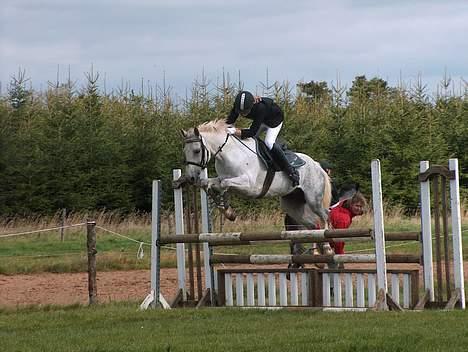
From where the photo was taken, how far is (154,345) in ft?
24.9

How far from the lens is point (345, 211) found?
1232 centimetres

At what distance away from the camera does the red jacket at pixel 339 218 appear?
12180 mm

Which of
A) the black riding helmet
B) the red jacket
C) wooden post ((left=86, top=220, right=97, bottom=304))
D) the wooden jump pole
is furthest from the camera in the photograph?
wooden post ((left=86, top=220, right=97, bottom=304))

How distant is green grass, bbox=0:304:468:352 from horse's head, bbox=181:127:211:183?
4.89ft

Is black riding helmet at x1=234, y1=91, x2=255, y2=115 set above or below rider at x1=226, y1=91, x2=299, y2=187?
above

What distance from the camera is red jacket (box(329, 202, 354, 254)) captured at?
1218 centimetres

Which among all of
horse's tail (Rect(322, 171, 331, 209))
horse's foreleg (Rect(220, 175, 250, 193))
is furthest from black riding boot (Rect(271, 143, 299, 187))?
horse's tail (Rect(322, 171, 331, 209))

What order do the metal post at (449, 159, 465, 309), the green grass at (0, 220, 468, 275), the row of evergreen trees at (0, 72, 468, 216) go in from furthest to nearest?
the row of evergreen trees at (0, 72, 468, 216) < the green grass at (0, 220, 468, 275) < the metal post at (449, 159, 465, 309)

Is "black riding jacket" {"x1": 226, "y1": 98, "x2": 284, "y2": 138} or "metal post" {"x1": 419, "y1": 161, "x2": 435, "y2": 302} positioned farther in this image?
"black riding jacket" {"x1": 226, "y1": 98, "x2": 284, "y2": 138}

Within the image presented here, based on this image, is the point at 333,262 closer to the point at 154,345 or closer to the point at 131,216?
the point at 154,345

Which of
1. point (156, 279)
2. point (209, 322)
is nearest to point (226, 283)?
point (156, 279)

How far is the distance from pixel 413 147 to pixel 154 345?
2270 cm

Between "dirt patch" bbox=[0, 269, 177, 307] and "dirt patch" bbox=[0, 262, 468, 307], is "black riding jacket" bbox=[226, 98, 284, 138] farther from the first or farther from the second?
"dirt patch" bbox=[0, 269, 177, 307]

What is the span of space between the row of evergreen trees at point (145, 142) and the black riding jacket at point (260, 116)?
1505cm
